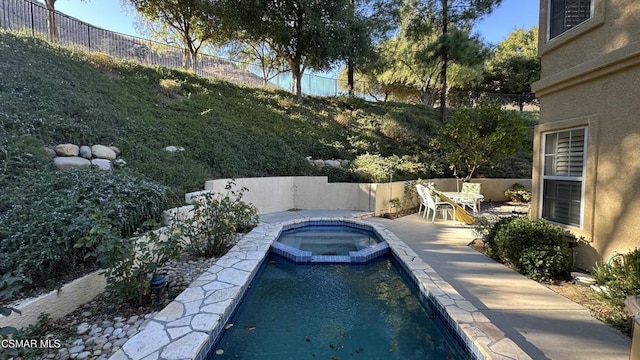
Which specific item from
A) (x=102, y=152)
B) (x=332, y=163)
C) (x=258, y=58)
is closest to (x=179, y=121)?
(x=102, y=152)

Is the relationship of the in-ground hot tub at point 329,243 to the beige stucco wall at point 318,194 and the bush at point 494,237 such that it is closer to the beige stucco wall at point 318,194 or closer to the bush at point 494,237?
the beige stucco wall at point 318,194

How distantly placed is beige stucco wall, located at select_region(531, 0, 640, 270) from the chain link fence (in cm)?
1344

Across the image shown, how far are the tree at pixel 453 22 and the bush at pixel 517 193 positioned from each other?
611 cm

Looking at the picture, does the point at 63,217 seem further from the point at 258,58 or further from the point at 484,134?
the point at 258,58

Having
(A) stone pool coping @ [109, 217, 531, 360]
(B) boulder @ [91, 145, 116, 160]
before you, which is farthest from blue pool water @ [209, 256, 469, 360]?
(B) boulder @ [91, 145, 116, 160]

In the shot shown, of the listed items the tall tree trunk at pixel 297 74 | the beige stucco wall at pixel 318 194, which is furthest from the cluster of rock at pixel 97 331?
the tall tree trunk at pixel 297 74

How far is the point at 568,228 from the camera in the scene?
413 centimetres

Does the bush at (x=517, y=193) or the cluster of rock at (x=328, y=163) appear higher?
the cluster of rock at (x=328, y=163)

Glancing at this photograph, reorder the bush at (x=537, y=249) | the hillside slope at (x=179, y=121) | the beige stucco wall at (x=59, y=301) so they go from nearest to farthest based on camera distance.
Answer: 1. the beige stucco wall at (x=59, y=301)
2. the bush at (x=537, y=249)
3. the hillside slope at (x=179, y=121)

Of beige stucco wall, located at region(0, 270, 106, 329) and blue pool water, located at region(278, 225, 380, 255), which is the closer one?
beige stucco wall, located at region(0, 270, 106, 329)

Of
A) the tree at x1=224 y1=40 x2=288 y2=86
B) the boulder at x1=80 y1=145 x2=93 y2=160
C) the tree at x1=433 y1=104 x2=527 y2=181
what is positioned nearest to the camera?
the boulder at x1=80 y1=145 x2=93 y2=160

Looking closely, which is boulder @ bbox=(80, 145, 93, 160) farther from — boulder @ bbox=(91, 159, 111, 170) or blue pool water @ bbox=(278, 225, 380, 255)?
blue pool water @ bbox=(278, 225, 380, 255)

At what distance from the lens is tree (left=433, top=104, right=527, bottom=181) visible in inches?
373

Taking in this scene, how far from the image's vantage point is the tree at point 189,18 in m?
13.1
